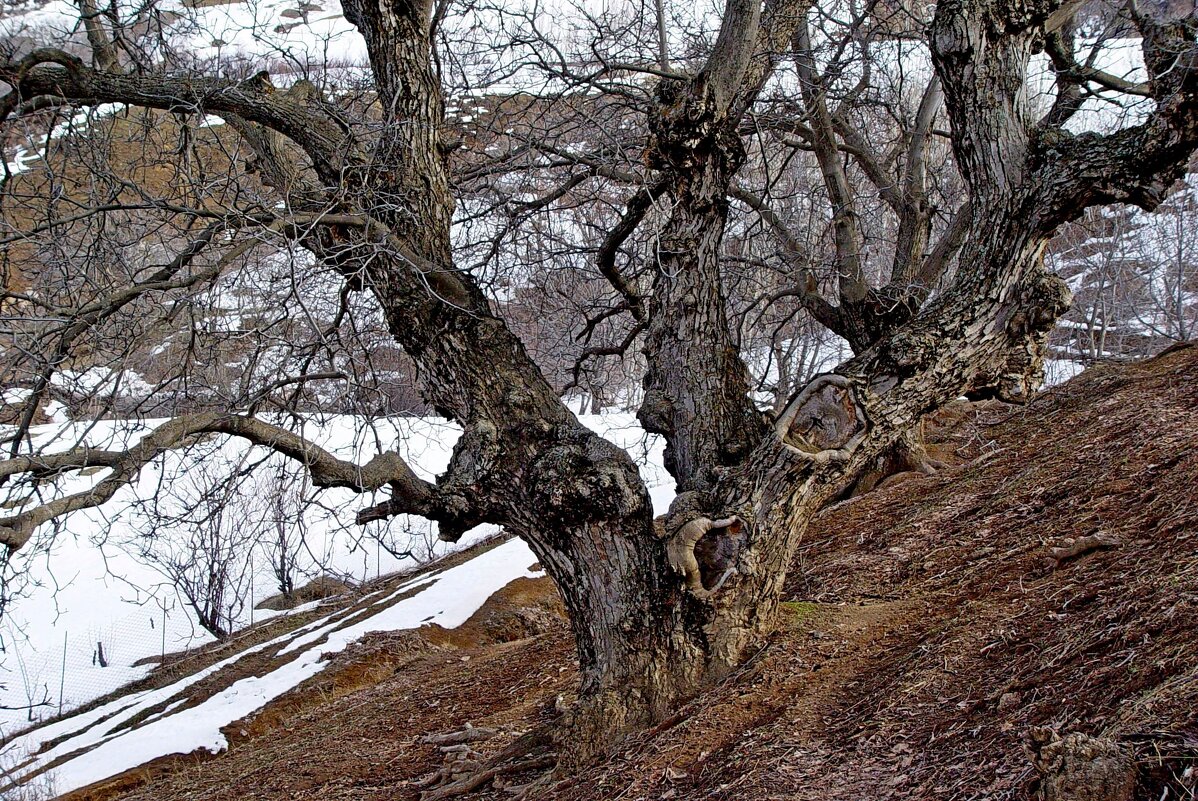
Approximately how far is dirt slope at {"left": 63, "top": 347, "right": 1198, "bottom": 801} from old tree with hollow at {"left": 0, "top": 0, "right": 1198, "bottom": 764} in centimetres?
39

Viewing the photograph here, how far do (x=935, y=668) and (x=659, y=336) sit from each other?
1733mm

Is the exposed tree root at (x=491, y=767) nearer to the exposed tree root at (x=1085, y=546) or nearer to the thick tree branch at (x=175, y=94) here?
the exposed tree root at (x=1085, y=546)

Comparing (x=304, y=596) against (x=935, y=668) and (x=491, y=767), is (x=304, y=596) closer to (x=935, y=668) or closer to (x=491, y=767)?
(x=491, y=767)

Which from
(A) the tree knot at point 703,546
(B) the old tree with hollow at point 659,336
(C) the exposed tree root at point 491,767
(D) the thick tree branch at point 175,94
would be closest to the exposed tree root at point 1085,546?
(B) the old tree with hollow at point 659,336

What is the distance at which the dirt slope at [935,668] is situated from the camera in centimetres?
233

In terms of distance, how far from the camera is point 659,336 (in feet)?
12.2

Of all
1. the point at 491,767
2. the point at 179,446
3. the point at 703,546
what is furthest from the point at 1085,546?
the point at 179,446

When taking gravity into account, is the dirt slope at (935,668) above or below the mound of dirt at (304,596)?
below

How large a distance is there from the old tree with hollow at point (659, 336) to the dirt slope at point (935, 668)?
39 centimetres

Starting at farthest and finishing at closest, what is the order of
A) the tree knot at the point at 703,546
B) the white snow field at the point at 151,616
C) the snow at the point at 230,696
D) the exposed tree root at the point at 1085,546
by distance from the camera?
the snow at the point at 230,696
the white snow field at the point at 151,616
the exposed tree root at the point at 1085,546
the tree knot at the point at 703,546

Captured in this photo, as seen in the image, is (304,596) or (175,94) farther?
(304,596)

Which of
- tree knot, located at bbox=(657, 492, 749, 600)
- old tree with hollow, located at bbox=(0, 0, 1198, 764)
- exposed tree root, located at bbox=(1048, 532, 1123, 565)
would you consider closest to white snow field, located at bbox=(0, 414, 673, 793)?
old tree with hollow, located at bbox=(0, 0, 1198, 764)

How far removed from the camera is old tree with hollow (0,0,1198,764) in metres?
3.08

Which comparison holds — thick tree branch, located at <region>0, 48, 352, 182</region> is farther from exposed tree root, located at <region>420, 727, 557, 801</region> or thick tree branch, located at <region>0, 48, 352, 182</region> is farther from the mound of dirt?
the mound of dirt
